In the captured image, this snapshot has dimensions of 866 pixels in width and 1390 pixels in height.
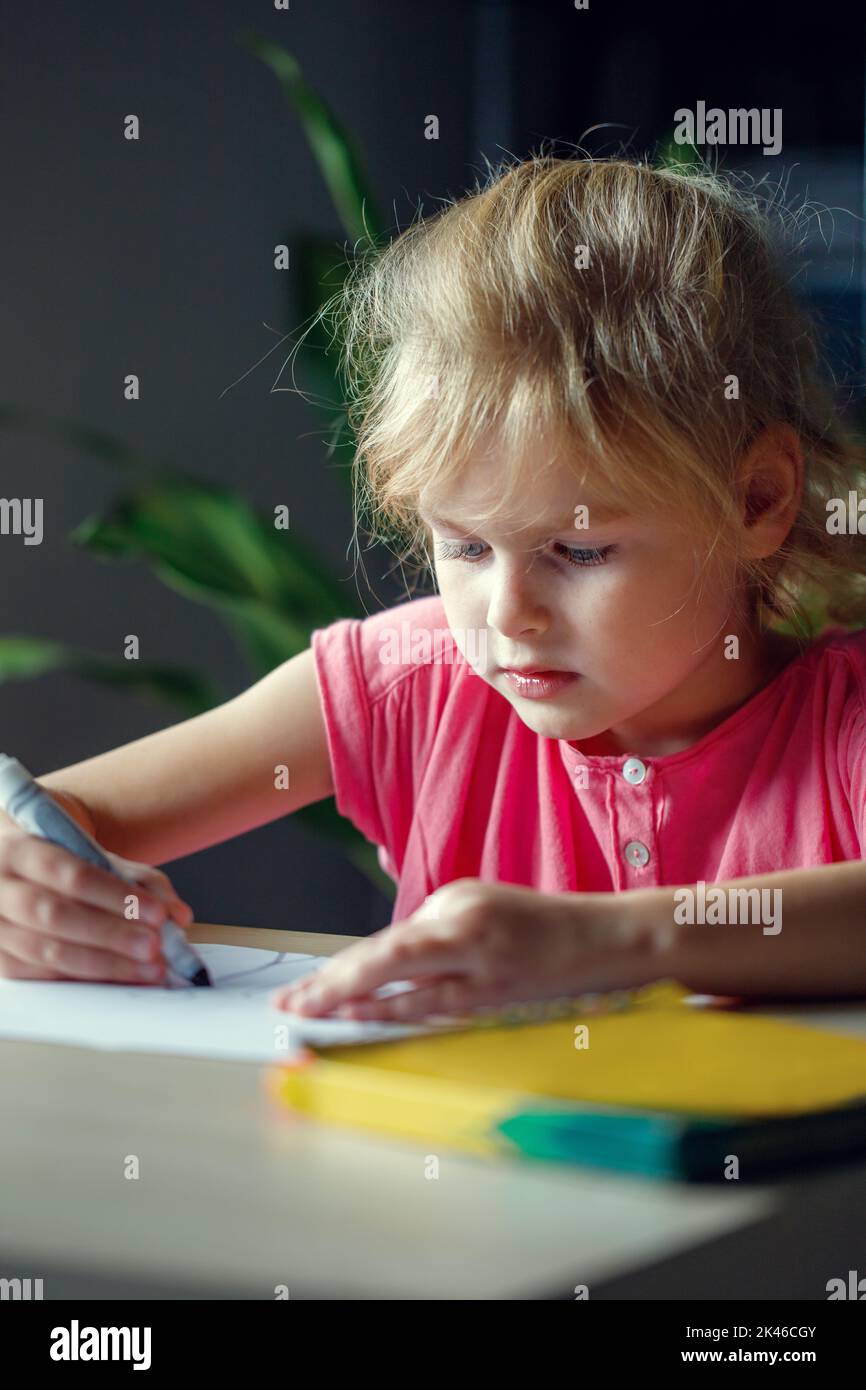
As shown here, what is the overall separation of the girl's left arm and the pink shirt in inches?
8.1

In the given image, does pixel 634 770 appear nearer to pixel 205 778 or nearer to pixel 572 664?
pixel 572 664

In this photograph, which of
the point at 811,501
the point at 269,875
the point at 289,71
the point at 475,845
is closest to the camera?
the point at 811,501

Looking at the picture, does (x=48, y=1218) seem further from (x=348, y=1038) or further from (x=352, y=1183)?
(x=348, y=1038)

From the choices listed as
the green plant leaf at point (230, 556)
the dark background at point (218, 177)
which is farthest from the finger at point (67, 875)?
the dark background at point (218, 177)

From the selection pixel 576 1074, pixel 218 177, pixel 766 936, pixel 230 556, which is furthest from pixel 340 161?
pixel 576 1074

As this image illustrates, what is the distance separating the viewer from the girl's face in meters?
0.75

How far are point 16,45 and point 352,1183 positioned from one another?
169cm

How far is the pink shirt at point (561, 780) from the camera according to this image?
894 mm

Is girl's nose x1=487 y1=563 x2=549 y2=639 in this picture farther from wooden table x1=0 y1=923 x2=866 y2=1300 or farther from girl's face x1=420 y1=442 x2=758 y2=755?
wooden table x1=0 y1=923 x2=866 y2=1300

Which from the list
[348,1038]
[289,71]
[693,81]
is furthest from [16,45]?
[348,1038]

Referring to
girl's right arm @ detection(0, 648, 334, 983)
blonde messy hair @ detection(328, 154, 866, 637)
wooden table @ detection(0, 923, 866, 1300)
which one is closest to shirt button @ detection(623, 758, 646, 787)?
blonde messy hair @ detection(328, 154, 866, 637)

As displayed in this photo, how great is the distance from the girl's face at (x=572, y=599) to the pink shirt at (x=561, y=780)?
Answer: 0.32 feet

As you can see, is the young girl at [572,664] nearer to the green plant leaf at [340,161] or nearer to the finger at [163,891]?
the finger at [163,891]

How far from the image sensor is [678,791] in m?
0.91
